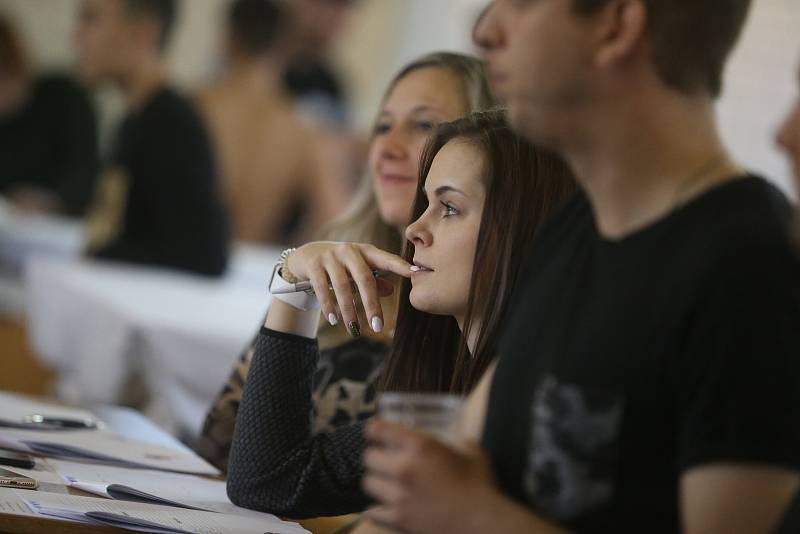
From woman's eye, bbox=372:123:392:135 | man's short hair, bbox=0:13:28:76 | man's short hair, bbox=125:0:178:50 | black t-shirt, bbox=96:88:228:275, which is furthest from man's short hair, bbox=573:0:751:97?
man's short hair, bbox=0:13:28:76

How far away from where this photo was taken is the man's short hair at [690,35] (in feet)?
2.68

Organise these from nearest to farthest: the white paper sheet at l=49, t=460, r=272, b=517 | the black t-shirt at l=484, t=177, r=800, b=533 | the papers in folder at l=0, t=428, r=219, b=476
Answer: the black t-shirt at l=484, t=177, r=800, b=533
the white paper sheet at l=49, t=460, r=272, b=517
the papers in folder at l=0, t=428, r=219, b=476

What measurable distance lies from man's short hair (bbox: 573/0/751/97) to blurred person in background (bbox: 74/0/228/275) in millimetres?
2909

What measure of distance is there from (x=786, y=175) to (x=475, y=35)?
2.68 m

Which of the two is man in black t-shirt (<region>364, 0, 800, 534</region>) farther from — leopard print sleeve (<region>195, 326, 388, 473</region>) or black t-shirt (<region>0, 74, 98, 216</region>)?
black t-shirt (<region>0, 74, 98, 216</region>)

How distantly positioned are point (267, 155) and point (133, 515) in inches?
175

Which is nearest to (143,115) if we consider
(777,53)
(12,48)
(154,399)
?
(154,399)

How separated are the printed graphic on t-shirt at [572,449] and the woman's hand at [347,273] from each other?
1.64 ft

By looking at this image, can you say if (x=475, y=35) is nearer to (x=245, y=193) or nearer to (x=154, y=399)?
(x=154, y=399)

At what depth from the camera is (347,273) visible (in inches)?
54.2

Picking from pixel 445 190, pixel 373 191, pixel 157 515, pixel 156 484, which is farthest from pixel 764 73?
pixel 157 515

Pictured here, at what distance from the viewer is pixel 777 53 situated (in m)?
3.24

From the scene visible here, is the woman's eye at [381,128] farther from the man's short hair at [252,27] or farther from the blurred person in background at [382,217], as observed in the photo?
the man's short hair at [252,27]

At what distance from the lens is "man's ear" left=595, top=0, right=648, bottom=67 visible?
82 cm
